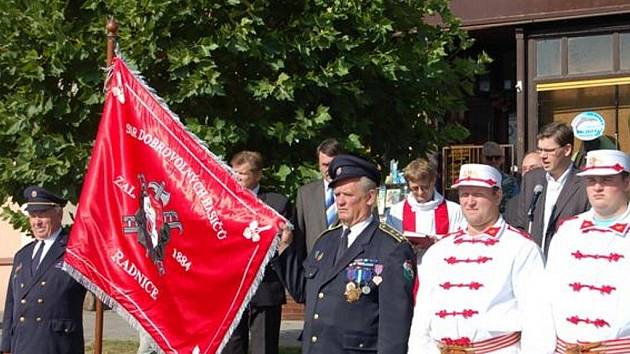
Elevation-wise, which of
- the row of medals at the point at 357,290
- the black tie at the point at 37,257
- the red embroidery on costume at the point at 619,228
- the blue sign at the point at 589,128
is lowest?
the row of medals at the point at 357,290

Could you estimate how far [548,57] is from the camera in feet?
50.1

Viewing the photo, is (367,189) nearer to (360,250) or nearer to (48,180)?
(360,250)

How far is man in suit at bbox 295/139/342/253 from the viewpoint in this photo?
8219 millimetres

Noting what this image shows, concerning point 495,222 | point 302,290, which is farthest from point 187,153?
point 495,222

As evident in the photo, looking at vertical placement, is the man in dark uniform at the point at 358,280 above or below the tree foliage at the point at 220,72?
below

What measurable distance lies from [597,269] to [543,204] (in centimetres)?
226

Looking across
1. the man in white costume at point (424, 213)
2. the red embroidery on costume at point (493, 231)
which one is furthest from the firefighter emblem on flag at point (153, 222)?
the red embroidery on costume at point (493, 231)

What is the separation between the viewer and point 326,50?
9.29m

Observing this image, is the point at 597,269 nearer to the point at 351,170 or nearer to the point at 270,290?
the point at 351,170

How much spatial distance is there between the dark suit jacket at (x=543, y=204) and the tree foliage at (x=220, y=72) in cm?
169

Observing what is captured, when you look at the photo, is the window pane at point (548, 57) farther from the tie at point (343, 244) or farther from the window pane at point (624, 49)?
the tie at point (343, 244)

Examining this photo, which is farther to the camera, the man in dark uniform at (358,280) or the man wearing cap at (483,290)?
the man in dark uniform at (358,280)

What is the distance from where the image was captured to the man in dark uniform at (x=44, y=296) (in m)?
7.49

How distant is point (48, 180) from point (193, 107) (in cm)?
139
